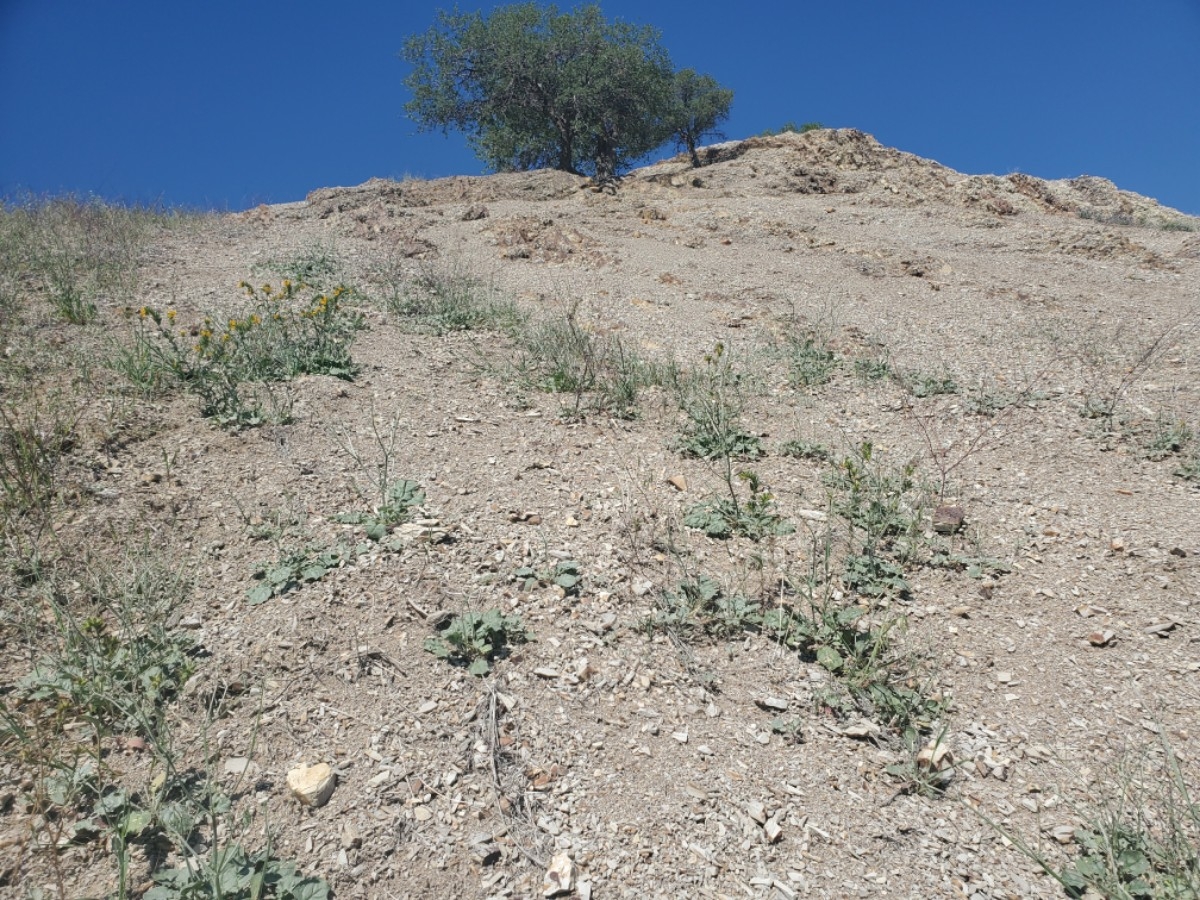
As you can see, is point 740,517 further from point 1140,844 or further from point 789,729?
point 1140,844

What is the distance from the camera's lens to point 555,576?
2.78 m

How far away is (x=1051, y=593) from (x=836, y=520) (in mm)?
909

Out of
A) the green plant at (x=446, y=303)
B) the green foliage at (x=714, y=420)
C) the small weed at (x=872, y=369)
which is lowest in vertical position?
the green foliage at (x=714, y=420)

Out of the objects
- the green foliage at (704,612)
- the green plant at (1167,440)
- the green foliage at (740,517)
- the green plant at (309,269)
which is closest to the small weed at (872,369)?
the green plant at (1167,440)

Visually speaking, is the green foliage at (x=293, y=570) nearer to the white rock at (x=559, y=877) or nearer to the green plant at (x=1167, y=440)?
the white rock at (x=559, y=877)

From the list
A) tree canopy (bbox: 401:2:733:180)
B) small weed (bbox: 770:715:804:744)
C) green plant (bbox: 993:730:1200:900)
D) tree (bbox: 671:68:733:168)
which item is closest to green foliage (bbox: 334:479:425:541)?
small weed (bbox: 770:715:804:744)

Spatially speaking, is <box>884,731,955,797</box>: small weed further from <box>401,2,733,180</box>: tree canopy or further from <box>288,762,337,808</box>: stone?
<box>401,2,733,180</box>: tree canopy

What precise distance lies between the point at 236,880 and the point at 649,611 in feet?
5.06

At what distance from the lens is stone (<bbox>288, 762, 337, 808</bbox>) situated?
1.87 m

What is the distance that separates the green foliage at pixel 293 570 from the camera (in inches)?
104

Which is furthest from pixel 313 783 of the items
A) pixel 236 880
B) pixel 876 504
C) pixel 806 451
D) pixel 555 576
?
pixel 806 451

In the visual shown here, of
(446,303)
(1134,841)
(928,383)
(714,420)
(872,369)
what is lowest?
(1134,841)

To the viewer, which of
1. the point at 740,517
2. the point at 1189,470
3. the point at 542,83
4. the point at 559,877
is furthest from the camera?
the point at 542,83

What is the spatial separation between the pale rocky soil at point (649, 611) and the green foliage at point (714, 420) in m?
0.12
